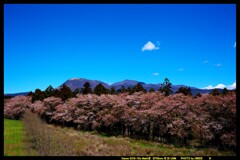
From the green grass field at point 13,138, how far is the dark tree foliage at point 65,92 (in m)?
26.5

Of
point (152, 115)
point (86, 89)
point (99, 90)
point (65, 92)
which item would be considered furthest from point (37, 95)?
point (86, 89)

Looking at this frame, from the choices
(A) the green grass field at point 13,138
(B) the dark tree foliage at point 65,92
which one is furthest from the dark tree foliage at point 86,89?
(A) the green grass field at point 13,138

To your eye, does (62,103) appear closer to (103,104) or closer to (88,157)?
(103,104)

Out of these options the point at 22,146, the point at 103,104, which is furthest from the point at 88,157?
the point at 103,104

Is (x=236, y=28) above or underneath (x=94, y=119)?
above

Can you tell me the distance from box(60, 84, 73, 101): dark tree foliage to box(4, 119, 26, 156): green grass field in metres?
26.5

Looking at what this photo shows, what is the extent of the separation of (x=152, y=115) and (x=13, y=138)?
57.9 ft

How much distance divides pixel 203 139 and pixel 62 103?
26.3 metres

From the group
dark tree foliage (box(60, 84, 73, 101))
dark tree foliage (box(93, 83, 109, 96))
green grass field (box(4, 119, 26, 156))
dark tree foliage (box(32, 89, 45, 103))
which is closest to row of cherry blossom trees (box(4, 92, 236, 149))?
dark tree foliage (box(32, 89, 45, 103))

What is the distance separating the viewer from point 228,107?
79.8 ft

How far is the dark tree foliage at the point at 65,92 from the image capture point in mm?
46344

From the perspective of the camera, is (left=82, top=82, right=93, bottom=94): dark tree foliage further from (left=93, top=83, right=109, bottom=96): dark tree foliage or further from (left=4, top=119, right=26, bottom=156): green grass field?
(left=4, top=119, right=26, bottom=156): green grass field

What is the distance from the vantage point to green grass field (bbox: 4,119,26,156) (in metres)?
15.3

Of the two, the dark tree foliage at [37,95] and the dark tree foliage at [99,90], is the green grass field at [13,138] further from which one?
the dark tree foliage at [99,90]
